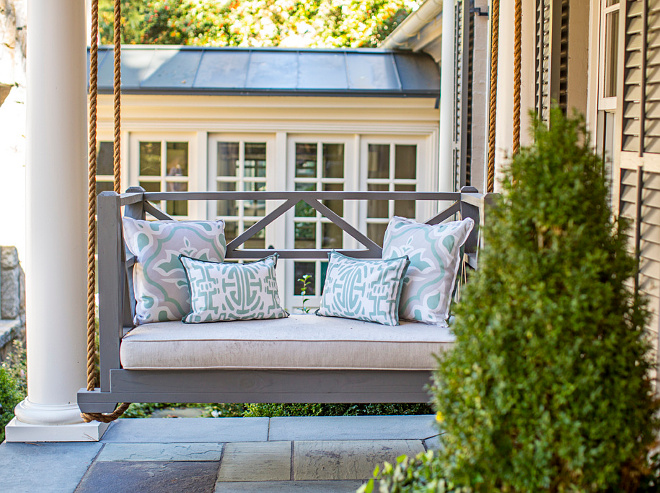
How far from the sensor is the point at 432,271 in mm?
3064

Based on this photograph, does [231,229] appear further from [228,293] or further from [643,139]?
[643,139]

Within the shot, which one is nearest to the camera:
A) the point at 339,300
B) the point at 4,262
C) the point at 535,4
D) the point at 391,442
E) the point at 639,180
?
the point at 639,180

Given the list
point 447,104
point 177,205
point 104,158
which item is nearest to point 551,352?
point 447,104

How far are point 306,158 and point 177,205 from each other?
1.30m

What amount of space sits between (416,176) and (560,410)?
5.70m

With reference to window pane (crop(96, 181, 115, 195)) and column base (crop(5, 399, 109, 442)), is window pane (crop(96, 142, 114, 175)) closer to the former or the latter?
window pane (crop(96, 181, 115, 195))

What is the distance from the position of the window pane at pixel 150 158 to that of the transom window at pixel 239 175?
1.79 ft

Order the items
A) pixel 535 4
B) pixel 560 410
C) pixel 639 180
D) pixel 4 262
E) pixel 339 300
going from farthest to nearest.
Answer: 1. pixel 4 262
2. pixel 535 4
3. pixel 339 300
4. pixel 639 180
5. pixel 560 410

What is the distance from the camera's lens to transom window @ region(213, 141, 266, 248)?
720cm

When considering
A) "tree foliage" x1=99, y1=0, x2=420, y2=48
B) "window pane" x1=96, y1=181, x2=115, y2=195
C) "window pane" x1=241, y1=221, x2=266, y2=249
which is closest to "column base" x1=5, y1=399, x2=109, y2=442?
"window pane" x1=241, y1=221, x2=266, y2=249

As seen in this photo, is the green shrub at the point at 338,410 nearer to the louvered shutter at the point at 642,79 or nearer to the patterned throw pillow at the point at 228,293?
the patterned throw pillow at the point at 228,293

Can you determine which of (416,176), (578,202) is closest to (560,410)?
(578,202)

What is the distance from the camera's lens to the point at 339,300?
314 cm

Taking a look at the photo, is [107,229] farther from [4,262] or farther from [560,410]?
Result: [4,262]
